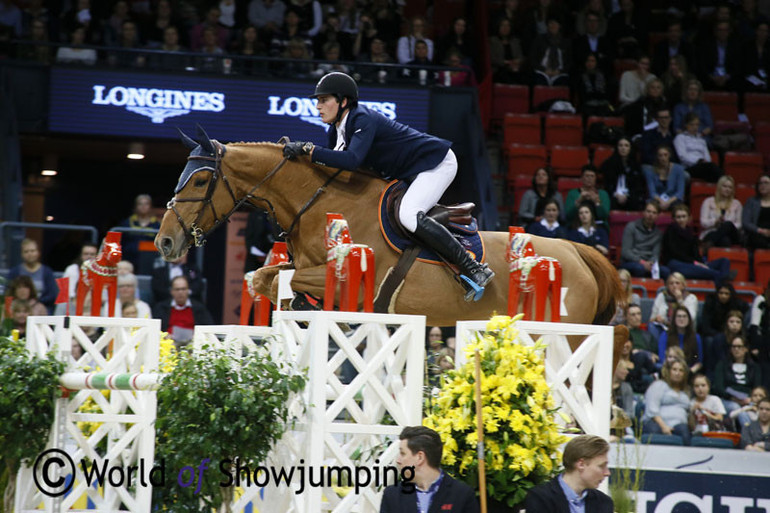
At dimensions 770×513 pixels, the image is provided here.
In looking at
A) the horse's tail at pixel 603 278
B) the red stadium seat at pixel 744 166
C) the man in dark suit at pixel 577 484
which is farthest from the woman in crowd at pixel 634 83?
the man in dark suit at pixel 577 484

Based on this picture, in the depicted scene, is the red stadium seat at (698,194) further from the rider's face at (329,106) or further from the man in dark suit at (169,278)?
the rider's face at (329,106)

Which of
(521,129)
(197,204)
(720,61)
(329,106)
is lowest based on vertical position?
(197,204)

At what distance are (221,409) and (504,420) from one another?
4.18 feet

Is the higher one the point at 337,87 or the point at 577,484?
the point at 337,87

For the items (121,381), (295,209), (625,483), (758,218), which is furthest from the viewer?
(758,218)

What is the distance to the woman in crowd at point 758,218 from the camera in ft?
37.1

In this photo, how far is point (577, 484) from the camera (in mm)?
4125

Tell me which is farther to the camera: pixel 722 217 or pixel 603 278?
pixel 722 217

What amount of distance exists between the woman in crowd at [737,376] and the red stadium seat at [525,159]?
3410mm

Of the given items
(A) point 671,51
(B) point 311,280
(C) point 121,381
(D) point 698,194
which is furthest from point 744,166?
(C) point 121,381

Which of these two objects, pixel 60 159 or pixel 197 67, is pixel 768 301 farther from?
pixel 60 159

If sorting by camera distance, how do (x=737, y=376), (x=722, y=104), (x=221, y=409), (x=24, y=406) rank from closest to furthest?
(x=221, y=409) < (x=24, y=406) < (x=737, y=376) < (x=722, y=104)

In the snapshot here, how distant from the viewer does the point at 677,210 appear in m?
10.9

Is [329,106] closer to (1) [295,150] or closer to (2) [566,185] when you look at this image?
(1) [295,150]
